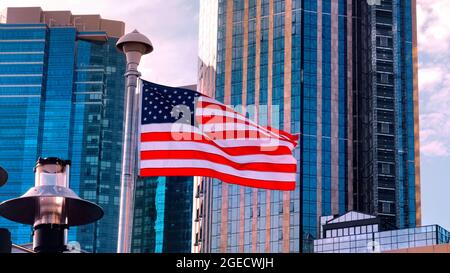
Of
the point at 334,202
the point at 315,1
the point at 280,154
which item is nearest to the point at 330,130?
the point at 334,202

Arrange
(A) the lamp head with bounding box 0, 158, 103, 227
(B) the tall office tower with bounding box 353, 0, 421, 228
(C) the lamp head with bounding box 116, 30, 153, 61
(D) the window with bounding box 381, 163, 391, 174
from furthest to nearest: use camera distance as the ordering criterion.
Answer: (D) the window with bounding box 381, 163, 391, 174, (B) the tall office tower with bounding box 353, 0, 421, 228, (C) the lamp head with bounding box 116, 30, 153, 61, (A) the lamp head with bounding box 0, 158, 103, 227

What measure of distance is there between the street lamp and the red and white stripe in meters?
1.85

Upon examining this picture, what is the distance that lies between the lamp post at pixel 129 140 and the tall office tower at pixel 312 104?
146644 mm

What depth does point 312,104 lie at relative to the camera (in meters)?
180

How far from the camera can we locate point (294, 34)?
18362cm

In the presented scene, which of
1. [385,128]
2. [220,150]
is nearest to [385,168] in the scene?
[385,128]

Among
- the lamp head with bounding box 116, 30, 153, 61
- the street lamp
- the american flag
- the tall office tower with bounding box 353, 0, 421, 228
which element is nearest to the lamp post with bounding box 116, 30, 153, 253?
the lamp head with bounding box 116, 30, 153, 61

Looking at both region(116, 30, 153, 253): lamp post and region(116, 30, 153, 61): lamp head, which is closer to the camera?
region(116, 30, 153, 253): lamp post

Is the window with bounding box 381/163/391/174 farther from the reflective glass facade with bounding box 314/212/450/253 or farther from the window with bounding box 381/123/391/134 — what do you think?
the reflective glass facade with bounding box 314/212/450/253

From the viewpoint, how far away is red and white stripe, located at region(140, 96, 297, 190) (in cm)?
2619

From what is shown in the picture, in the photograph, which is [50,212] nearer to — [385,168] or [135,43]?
[135,43]

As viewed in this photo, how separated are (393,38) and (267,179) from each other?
167 m

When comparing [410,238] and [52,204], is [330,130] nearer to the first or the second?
[410,238]

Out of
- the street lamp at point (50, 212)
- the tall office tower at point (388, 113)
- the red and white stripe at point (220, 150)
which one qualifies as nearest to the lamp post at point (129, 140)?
the red and white stripe at point (220, 150)
